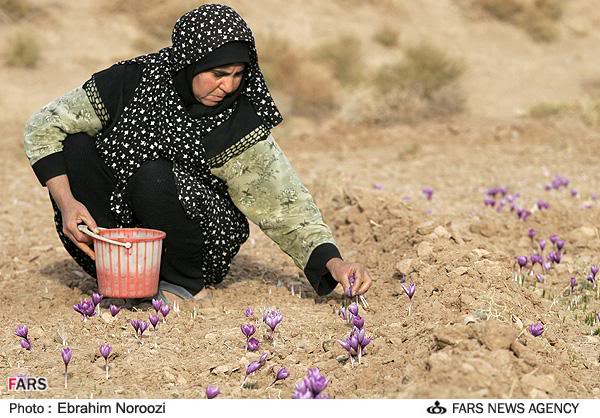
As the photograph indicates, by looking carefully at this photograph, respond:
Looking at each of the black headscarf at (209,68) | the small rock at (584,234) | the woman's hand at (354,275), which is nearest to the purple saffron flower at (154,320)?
the woman's hand at (354,275)

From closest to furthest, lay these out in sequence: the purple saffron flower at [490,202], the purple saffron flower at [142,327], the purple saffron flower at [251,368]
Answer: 1. the purple saffron flower at [251,368]
2. the purple saffron flower at [142,327]
3. the purple saffron flower at [490,202]

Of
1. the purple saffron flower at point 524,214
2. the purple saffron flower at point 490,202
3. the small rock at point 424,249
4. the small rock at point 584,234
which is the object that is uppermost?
the small rock at point 424,249

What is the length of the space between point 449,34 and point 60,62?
310 inches

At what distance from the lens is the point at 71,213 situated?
3805mm

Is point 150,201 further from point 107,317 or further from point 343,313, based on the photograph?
point 343,313

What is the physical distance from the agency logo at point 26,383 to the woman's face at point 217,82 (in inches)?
54.0

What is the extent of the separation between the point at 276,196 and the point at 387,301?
72 cm

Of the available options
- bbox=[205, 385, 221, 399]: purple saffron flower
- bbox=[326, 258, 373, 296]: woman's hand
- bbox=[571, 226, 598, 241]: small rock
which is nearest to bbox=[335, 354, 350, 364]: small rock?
bbox=[326, 258, 373, 296]: woman's hand
